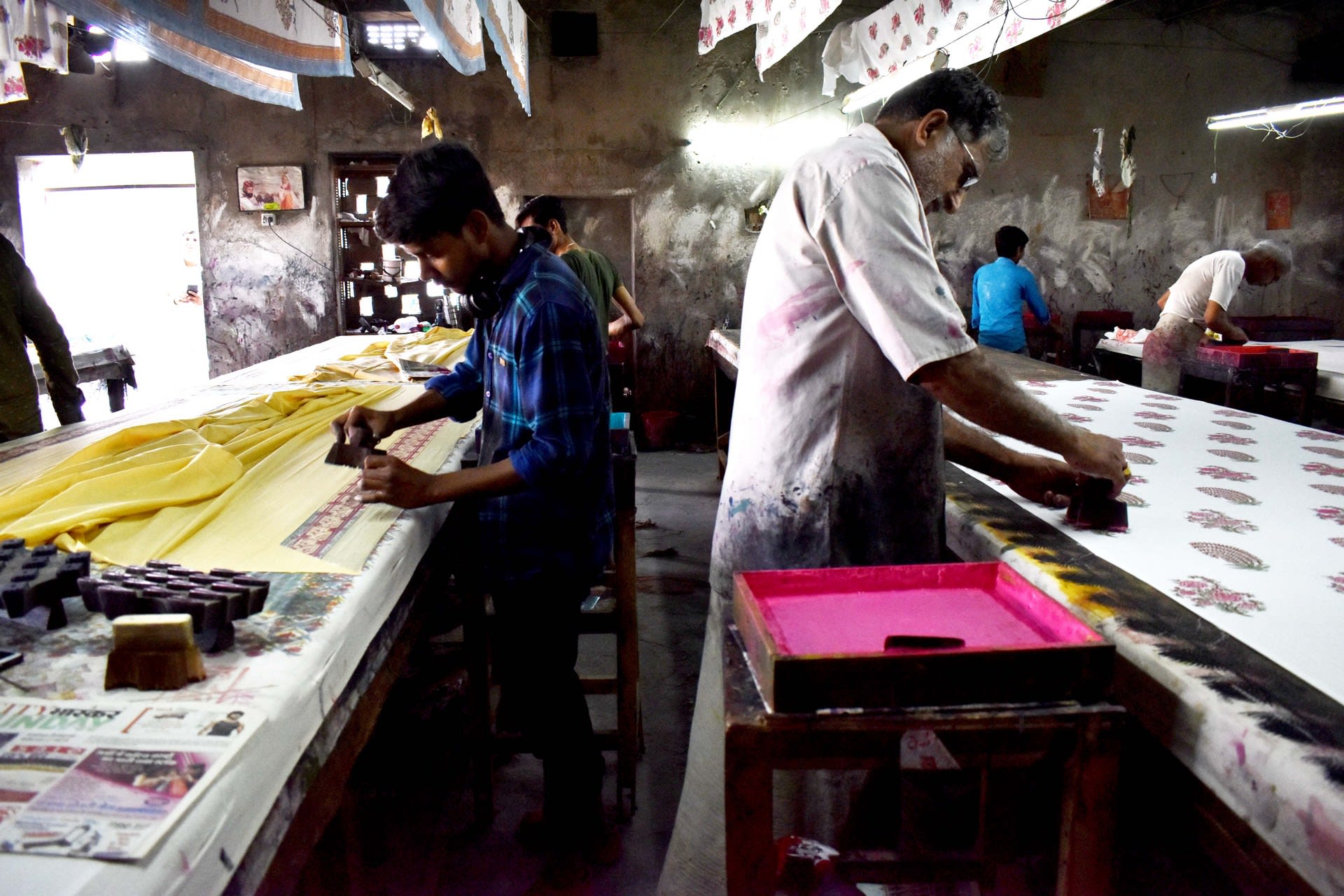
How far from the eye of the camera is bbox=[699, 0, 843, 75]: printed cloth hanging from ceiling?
4.66m

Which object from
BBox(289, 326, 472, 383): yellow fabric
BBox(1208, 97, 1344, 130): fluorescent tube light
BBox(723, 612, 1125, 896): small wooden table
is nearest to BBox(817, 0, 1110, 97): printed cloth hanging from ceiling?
BBox(1208, 97, 1344, 130): fluorescent tube light

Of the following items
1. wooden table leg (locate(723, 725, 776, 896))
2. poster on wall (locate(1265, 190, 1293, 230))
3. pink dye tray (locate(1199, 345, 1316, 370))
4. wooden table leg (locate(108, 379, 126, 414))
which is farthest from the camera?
poster on wall (locate(1265, 190, 1293, 230))

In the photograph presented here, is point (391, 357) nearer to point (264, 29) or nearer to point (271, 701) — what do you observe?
point (264, 29)

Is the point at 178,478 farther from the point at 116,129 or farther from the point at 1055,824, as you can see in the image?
the point at 116,129

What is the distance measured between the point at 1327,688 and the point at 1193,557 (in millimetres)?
564

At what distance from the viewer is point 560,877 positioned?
2.38m

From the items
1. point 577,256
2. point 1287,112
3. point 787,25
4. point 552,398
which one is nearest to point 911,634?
point 552,398

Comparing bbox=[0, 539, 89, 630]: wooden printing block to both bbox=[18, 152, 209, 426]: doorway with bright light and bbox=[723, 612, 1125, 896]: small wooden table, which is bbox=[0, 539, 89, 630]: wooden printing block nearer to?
bbox=[723, 612, 1125, 896]: small wooden table

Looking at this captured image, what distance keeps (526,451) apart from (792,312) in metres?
0.64

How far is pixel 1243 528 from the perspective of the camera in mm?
1868

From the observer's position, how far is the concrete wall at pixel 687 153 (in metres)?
8.30

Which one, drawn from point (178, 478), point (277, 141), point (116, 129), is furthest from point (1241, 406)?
point (116, 129)

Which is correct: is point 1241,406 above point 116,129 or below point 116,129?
below

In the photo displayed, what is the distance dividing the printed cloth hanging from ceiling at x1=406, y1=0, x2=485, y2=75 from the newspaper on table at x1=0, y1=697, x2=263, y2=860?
2.72m
